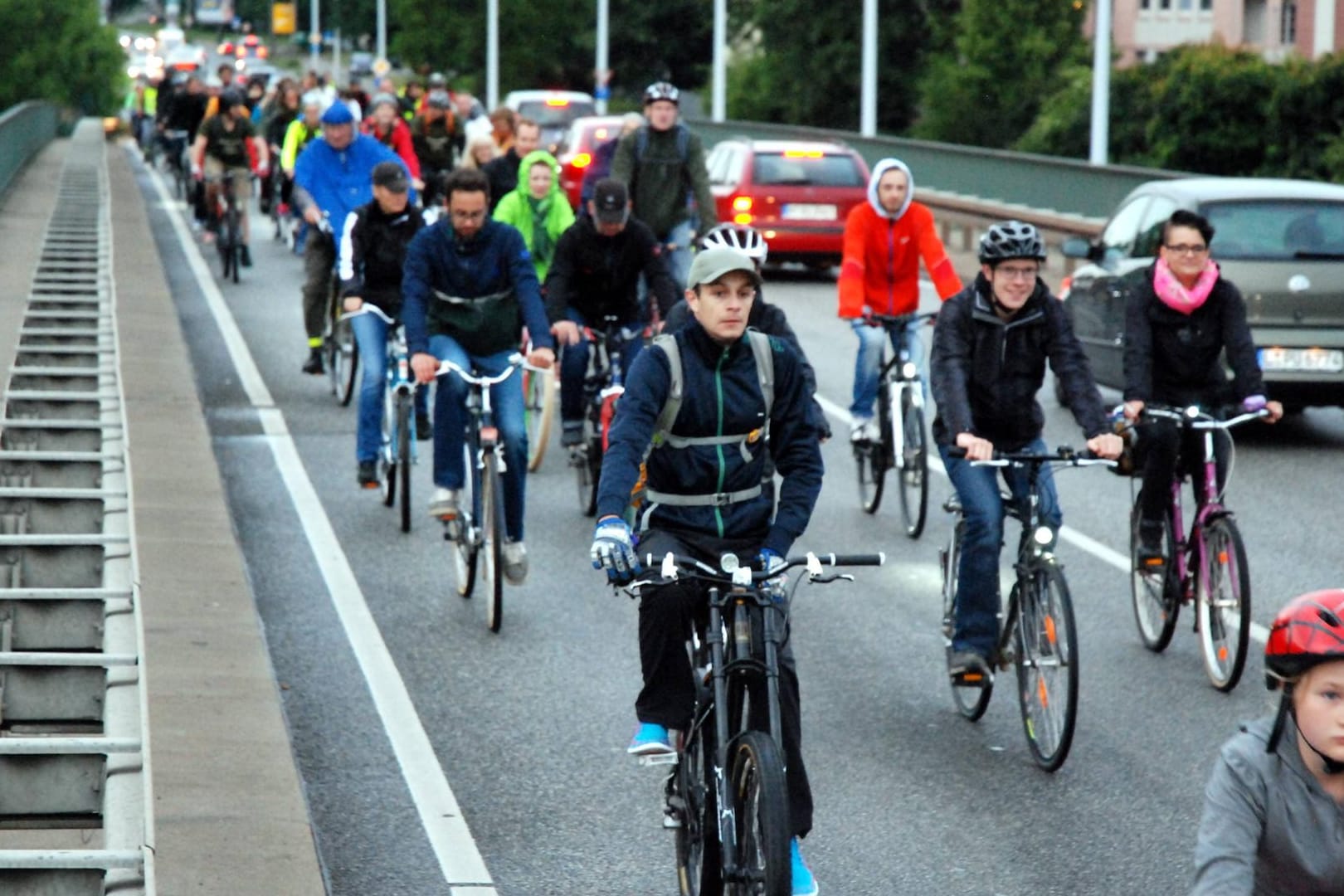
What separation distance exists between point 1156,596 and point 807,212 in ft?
57.9

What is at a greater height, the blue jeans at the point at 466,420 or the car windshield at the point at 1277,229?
the car windshield at the point at 1277,229

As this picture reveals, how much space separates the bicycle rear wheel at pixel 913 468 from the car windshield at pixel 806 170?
1490 cm

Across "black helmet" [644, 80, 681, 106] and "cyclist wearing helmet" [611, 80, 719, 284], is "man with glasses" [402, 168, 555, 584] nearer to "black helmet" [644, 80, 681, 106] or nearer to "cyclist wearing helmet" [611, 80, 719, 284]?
"black helmet" [644, 80, 681, 106]

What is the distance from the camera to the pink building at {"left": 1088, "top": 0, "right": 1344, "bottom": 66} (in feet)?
230

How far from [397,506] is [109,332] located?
174 inches

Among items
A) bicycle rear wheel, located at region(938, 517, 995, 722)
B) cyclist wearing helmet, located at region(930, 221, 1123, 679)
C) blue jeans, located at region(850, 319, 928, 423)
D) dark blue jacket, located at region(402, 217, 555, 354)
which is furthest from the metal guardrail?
cyclist wearing helmet, located at region(930, 221, 1123, 679)

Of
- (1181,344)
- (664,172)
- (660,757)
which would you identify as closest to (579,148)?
(664,172)

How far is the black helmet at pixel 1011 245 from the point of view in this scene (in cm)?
794

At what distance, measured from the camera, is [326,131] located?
50.3 ft

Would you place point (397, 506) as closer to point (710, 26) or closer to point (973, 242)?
point (973, 242)

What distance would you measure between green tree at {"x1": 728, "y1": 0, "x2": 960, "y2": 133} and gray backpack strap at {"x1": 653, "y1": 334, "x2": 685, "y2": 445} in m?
73.5

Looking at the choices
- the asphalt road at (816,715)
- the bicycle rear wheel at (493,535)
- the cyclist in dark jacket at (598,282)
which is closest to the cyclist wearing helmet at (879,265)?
the asphalt road at (816,715)

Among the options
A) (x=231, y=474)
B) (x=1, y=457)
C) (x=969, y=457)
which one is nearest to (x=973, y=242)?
(x=231, y=474)

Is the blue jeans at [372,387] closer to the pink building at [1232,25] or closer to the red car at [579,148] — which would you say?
the red car at [579,148]
